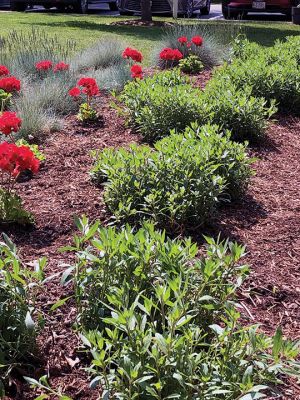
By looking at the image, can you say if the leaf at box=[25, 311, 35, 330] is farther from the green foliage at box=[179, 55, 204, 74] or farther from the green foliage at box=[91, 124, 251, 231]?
the green foliage at box=[179, 55, 204, 74]

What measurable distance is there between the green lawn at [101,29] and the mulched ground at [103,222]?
20.2 ft

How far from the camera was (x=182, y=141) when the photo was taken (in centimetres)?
468

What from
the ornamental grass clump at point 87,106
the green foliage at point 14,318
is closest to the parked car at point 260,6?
the ornamental grass clump at point 87,106

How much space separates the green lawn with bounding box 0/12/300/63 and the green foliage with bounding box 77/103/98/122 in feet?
17.6

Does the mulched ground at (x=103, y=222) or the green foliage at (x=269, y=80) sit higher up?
the green foliage at (x=269, y=80)

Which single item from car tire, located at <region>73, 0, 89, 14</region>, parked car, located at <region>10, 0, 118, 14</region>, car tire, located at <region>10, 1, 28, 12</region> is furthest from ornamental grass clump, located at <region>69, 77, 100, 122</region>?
car tire, located at <region>10, 1, 28, 12</region>

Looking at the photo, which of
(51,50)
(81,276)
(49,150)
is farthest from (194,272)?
(51,50)

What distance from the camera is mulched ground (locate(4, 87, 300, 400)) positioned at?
2.82 m

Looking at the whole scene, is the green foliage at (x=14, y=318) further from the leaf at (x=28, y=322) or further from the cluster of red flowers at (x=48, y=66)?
the cluster of red flowers at (x=48, y=66)

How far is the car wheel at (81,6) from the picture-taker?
22.1 meters

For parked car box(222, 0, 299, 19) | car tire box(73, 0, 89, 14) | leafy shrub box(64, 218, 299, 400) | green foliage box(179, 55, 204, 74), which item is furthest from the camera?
car tire box(73, 0, 89, 14)

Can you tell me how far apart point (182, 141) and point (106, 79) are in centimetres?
369

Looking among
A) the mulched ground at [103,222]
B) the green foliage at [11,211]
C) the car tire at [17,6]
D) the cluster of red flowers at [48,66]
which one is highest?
the car tire at [17,6]

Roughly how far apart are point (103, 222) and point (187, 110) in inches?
80.6
